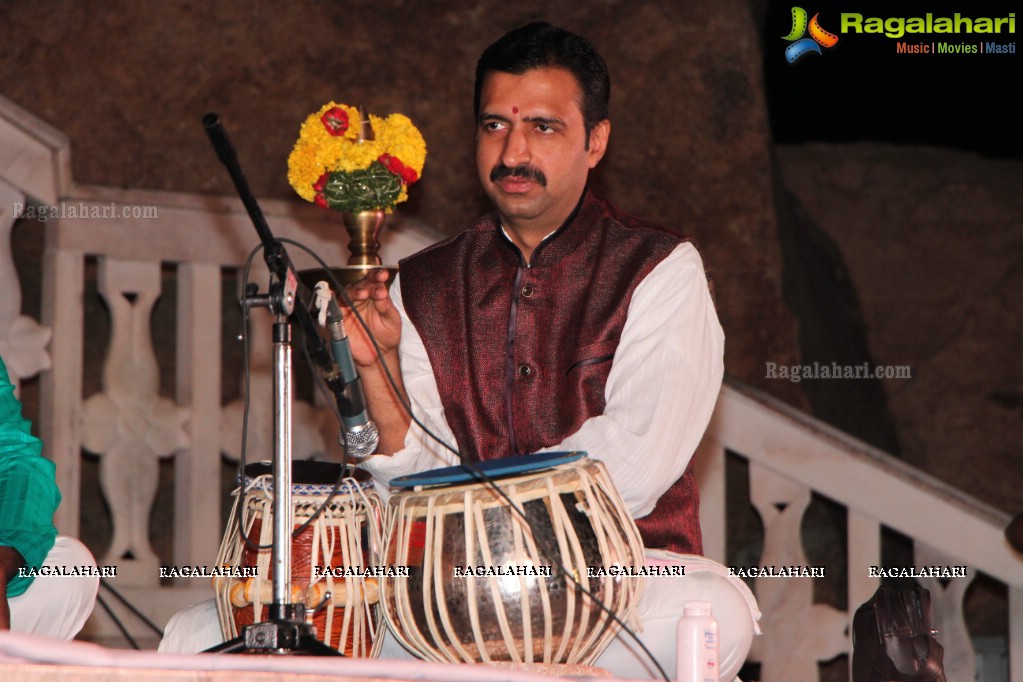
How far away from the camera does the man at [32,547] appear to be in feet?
12.5

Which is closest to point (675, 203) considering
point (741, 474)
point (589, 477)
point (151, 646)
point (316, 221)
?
point (741, 474)

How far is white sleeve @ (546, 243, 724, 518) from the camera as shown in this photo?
369cm

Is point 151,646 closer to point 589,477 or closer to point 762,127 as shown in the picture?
point 589,477

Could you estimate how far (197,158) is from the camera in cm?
625

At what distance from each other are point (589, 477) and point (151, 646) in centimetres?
259

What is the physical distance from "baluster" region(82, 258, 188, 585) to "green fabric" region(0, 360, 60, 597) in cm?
138

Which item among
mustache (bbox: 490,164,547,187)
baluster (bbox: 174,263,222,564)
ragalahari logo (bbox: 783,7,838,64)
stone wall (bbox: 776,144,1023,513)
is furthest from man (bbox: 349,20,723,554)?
stone wall (bbox: 776,144,1023,513)

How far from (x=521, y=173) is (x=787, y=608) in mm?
2260

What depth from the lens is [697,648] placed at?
3.15m

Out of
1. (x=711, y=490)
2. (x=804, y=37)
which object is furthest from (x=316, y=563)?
(x=804, y=37)

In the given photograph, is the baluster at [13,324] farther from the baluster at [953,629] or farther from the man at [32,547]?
the baluster at [953,629]

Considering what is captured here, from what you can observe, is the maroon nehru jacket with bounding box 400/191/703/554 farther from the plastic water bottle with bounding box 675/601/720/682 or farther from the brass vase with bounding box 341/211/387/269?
the plastic water bottle with bounding box 675/601/720/682

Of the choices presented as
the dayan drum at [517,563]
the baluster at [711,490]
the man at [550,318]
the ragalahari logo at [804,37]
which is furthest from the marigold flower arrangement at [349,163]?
the ragalahari logo at [804,37]

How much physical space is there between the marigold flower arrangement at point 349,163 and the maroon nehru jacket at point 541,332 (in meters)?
0.44
